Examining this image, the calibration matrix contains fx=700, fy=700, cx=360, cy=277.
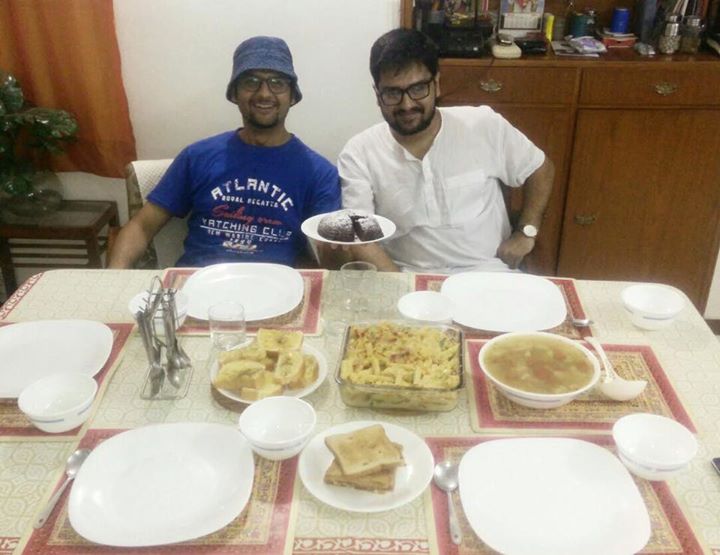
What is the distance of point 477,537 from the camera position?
107cm

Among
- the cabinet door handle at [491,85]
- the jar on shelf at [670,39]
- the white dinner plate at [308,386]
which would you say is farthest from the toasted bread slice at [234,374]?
the jar on shelf at [670,39]

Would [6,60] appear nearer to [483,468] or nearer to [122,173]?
[122,173]

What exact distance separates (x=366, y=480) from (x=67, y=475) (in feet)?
1.64

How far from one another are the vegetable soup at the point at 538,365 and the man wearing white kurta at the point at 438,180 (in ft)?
2.58

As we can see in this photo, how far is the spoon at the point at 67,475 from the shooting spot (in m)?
1.08

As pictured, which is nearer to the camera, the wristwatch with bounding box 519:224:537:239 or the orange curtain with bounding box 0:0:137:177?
the wristwatch with bounding box 519:224:537:239

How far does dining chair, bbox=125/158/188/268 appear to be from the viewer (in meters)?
2.37

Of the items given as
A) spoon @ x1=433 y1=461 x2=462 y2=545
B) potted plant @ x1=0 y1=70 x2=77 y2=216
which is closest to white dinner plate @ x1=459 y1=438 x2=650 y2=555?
spoon @ x1=433 y1=461 x2=462 y2=545

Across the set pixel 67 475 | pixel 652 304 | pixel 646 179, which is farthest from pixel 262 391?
pixel 646 179

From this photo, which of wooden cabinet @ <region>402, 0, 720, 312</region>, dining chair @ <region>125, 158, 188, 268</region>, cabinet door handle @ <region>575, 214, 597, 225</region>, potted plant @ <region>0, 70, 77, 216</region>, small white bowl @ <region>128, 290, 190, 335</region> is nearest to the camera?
small white bowl @ <region>128, 290, 190, 335</region>

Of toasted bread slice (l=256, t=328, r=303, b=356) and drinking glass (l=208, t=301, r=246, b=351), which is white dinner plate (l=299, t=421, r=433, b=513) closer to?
toasted bread slice (l=256, t=328, r=303, b=356)

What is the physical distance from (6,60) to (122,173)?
2.01 ft

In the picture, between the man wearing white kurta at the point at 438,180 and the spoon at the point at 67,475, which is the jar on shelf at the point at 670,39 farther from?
the spoon at the point at 67,475

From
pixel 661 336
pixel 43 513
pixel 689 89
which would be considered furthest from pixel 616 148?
pixel 43 513
